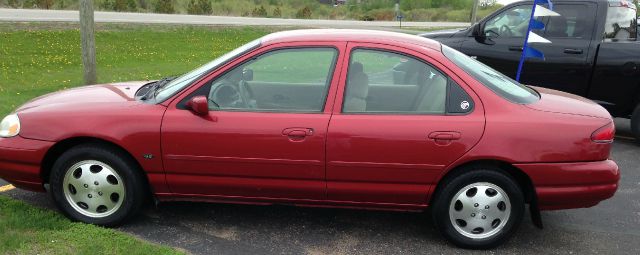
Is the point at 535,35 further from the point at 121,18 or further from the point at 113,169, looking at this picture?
the point at 121,18

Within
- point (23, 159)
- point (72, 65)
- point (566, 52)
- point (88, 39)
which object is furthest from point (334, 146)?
point (72, 65)

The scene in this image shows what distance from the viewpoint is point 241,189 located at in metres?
3.91

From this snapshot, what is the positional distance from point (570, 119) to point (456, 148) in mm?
810

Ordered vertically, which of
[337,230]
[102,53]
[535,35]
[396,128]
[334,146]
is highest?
[535,35]

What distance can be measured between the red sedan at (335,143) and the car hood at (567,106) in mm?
19

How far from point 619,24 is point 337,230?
5.32 meters

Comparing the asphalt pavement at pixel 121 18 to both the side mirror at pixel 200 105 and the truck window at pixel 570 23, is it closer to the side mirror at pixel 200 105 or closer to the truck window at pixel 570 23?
the truck window at pixel 570 23

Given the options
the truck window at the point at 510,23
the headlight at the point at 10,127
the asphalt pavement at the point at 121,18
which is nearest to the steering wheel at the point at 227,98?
the headlight at the point at 10,127

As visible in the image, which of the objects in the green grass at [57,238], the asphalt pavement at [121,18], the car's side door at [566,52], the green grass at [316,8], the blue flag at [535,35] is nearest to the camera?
the green grass at [57,238]

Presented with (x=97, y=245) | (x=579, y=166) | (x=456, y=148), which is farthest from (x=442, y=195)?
(x=97, y=245)

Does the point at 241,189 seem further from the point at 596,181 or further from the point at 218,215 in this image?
the point at 596,181

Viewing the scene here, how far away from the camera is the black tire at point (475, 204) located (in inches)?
147

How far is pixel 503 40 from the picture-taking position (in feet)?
25.0

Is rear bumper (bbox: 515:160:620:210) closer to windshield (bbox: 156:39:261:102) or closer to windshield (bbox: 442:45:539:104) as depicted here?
windshield (bbox: 442:45:539:104)
